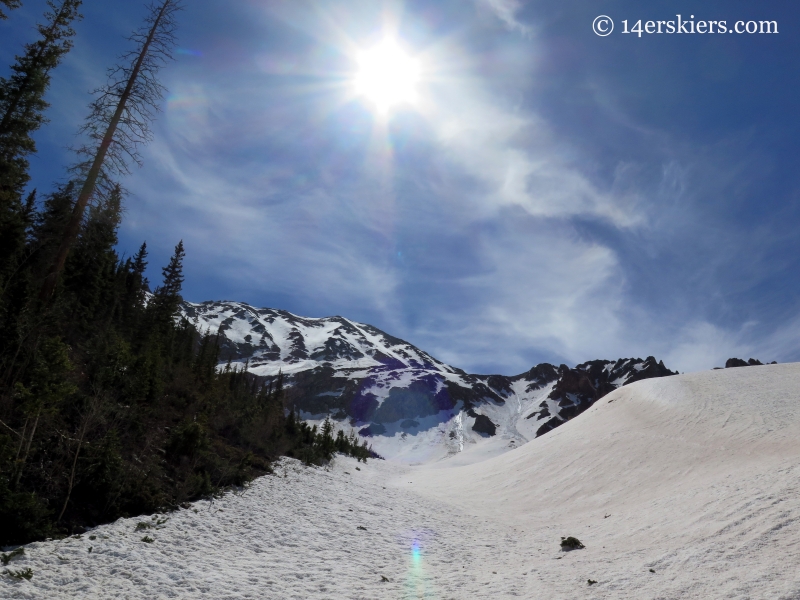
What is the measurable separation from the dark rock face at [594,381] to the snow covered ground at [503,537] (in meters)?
114

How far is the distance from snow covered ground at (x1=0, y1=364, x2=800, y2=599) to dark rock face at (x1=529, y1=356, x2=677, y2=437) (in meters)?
114

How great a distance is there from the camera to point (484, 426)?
5738 inches

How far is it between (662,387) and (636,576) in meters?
33.3

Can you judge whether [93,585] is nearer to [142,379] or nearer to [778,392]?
[142,379]

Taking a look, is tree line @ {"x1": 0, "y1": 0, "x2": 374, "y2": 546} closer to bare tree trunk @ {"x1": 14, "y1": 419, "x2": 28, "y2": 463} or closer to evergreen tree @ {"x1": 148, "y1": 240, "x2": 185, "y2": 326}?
bare tree trunk @ {"x1": 14, "y1": 419, "x2": 28, "y2": 463}

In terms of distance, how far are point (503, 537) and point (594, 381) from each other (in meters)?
170

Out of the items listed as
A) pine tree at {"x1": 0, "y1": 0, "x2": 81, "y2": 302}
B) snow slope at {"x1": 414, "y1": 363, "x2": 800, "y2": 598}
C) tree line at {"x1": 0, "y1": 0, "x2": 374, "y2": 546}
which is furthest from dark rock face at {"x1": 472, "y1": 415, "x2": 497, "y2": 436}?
pine tree at {"x1": 0, "y1": 0, "x2": 81, "y2": 302}

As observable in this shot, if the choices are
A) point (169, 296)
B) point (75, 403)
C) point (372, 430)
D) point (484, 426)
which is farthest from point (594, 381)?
point (75, 403)

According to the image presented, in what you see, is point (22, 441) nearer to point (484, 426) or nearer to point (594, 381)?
point (484, 426)

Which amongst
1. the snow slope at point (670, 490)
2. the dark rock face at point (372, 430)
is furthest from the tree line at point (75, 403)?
the dark rock face at point (372, 430)

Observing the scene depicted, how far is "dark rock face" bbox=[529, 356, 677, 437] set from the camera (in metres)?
144

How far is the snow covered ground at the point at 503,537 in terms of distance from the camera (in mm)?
9039

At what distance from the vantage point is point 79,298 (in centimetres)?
3569

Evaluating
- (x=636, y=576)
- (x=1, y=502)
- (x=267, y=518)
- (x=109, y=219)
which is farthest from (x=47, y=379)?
(x=636, y=576)
